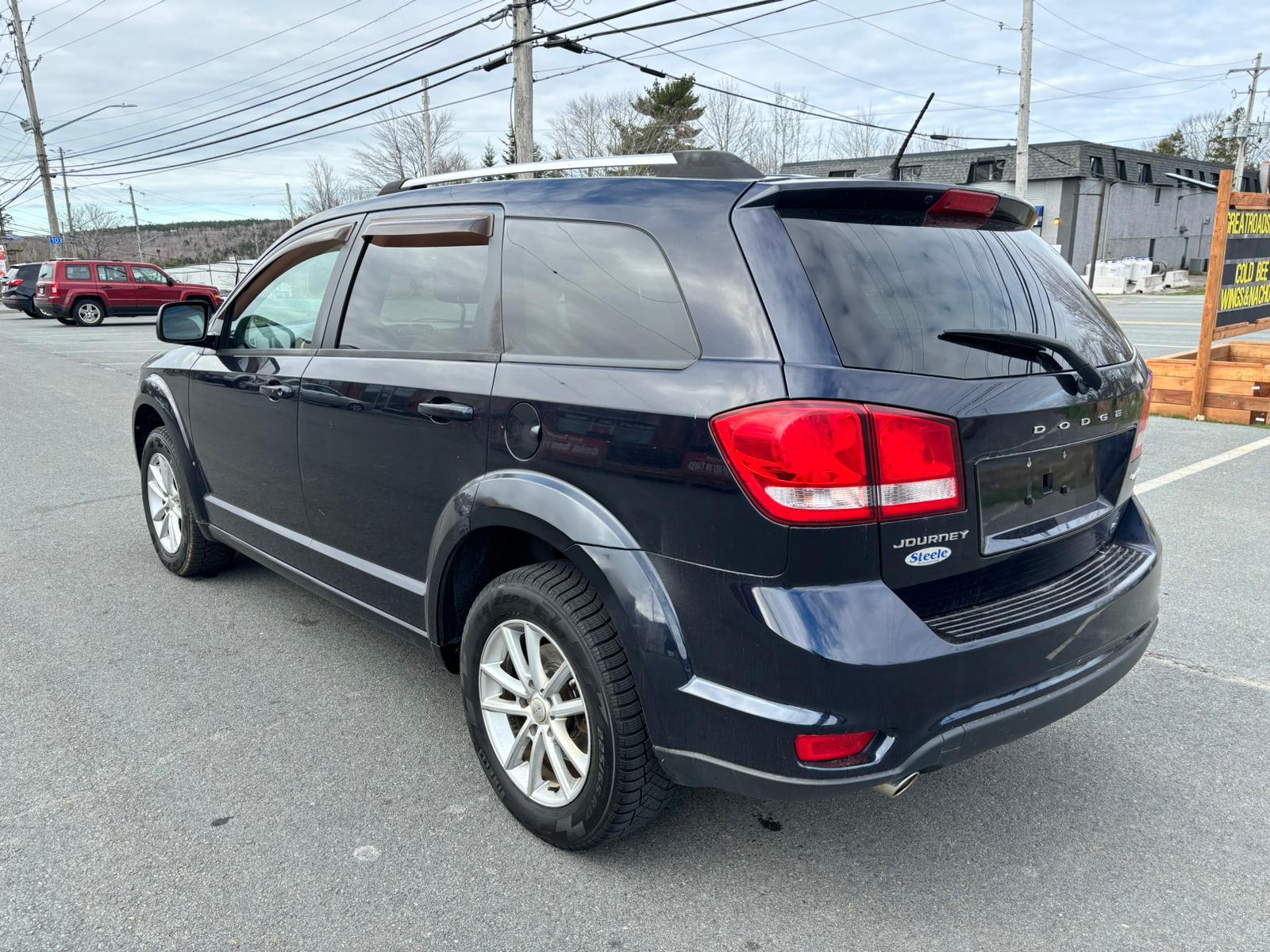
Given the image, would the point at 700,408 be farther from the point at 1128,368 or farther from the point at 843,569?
the point at 1128,368

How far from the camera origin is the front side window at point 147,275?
2726 cm

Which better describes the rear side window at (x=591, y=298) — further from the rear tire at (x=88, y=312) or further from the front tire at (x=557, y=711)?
the rear tire at (x=88, y=312)

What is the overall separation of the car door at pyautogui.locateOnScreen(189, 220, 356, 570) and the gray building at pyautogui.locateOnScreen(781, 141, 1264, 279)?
38.1 m

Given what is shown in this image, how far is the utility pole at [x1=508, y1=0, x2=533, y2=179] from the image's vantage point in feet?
56.3

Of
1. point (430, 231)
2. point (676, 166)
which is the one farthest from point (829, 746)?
point (430, 231)

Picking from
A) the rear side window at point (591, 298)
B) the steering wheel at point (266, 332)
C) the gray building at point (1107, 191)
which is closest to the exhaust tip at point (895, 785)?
the rear side window at point (591, 298)

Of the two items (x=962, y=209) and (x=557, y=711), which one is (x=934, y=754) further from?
(x=962, y=209)

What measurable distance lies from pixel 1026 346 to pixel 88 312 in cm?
2977

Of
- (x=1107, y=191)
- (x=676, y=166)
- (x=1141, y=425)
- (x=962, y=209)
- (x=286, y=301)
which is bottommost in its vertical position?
(x=1141, y=425)

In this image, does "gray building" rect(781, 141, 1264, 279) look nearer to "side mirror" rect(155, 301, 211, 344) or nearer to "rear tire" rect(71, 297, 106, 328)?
"rear tire" rect(71, 297, 106, 328)

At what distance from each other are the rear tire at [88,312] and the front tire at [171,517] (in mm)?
25356

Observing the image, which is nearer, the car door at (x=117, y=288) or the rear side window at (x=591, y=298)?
the rear side window at (x=591, y=298)

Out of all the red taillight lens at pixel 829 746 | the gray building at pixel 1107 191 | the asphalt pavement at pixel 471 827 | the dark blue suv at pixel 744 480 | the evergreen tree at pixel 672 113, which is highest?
the evergreen tree at pixel 672 113

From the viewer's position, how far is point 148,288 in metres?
27.2
